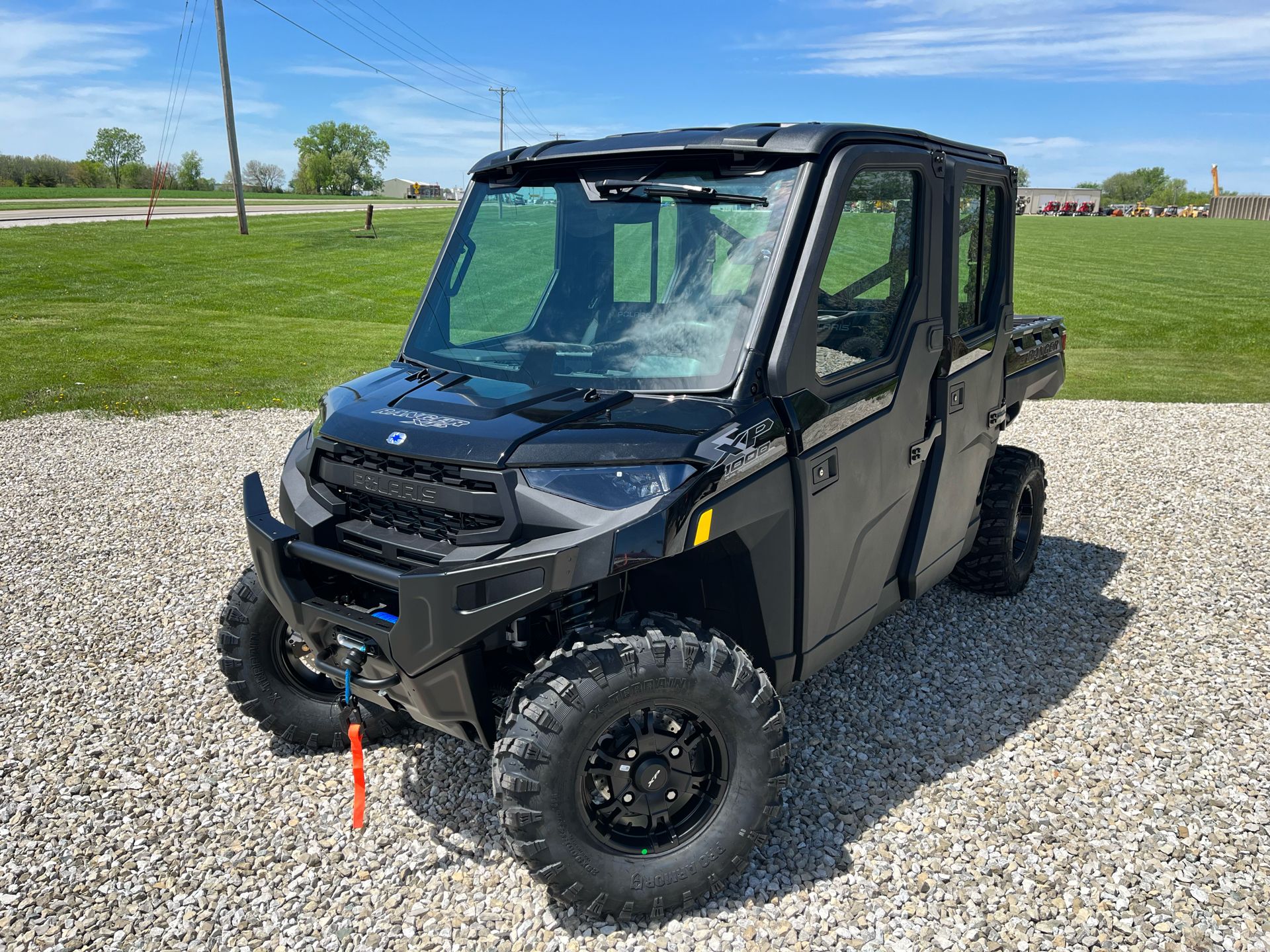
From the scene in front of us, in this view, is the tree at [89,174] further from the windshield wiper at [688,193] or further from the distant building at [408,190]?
the windshield wiper at [688,193]

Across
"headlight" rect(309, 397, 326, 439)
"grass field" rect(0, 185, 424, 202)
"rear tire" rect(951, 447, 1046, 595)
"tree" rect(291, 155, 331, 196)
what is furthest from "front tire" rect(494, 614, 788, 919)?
"tree" rect(291, 155, 331, 196)

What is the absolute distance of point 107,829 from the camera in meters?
3.58

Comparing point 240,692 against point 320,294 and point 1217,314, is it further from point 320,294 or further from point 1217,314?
point 1217,314

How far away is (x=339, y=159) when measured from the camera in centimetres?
10344

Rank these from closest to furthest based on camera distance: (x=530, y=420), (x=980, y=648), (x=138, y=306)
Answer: (x=530, y=420) < (x=980, y=648) < (x=138, y=306)

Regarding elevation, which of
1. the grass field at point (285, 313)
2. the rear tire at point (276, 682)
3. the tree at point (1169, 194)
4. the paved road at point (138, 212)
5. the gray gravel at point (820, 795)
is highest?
the tree at point (1169, 194)

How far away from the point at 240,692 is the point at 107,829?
66 centimetres

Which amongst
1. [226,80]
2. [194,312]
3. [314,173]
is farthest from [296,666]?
[314,173]

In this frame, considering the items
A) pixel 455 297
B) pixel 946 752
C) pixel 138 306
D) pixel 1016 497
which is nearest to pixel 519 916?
pixel 946 752

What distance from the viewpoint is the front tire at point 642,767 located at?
279 centimetres

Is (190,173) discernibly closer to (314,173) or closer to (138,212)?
(314,173)

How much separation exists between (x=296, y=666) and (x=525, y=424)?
5.99 feet

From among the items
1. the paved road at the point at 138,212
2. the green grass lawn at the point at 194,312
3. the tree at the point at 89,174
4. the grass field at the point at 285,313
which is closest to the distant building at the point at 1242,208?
the grass field at the point at 285,313

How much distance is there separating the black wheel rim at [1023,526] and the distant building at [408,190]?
88.7 metres
